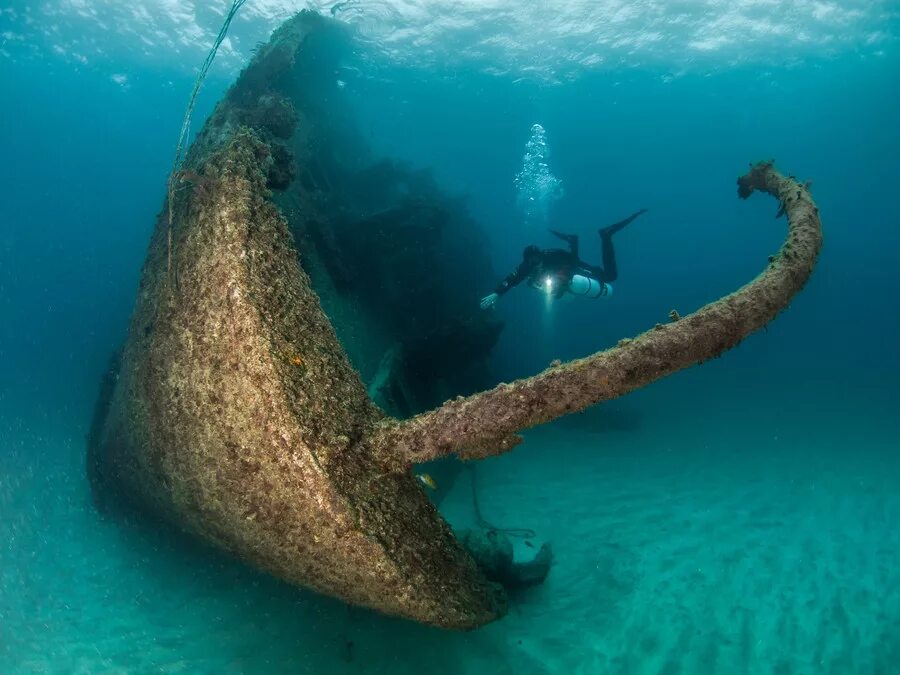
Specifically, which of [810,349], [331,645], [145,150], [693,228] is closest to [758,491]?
[331,645]

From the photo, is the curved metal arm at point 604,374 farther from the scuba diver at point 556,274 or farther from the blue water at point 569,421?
the scuba diver at point 556,274

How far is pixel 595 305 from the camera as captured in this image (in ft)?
220

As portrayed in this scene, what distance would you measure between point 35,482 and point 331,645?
10.8 metres

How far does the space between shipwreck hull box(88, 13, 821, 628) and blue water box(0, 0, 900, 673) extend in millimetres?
2470

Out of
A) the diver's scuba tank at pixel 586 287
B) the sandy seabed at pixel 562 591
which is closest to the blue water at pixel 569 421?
the sandy seabed at pixel 562 591

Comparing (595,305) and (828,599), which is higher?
(595,305)

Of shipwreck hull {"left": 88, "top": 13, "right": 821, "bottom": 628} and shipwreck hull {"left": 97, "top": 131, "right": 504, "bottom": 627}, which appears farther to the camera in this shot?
shipwreck hull {"left": 97, "top": 131, "right": 504, "bottom": 627}

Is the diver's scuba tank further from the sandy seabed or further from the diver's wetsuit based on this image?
the sandy seabed

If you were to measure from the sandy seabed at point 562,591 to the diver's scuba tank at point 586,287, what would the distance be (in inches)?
195

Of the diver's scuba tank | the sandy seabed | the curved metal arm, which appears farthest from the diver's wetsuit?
the curved metal arm

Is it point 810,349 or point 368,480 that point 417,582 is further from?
point 810,349

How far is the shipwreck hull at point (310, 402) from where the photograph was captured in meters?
2.39

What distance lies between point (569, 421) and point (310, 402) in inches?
659

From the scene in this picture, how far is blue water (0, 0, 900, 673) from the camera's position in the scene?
580 centimetres
